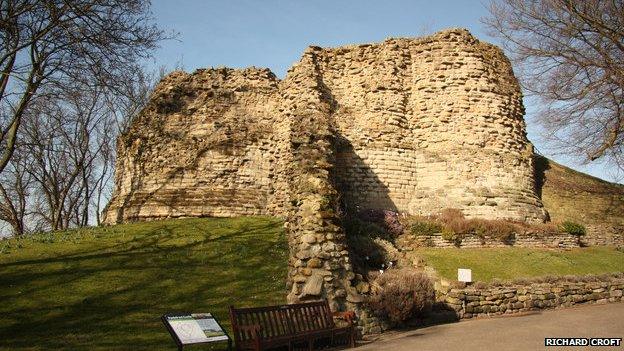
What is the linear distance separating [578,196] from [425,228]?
10.3 metres

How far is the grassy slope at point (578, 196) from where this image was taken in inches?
918

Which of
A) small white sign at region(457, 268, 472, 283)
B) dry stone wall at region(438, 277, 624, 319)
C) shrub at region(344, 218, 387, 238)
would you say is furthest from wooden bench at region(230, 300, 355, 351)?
shrub at region(344, 218, 387, 238)

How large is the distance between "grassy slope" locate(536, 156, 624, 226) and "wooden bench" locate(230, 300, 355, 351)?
638 inches

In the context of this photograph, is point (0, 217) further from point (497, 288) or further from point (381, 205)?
point (497, 288)

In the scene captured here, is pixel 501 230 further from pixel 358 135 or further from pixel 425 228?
pixel 358 135

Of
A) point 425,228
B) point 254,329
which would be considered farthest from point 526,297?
point 254,329

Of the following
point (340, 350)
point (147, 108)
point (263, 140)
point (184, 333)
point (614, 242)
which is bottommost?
point (340, 350)

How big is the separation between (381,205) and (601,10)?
10.3 meters

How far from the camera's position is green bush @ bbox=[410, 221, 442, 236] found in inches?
757

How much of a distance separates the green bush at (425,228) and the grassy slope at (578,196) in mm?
6839

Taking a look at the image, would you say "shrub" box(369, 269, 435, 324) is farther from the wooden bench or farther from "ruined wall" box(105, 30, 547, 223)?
"ruined wall" box(105, 30, 547, 223)

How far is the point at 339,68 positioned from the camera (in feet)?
76.1

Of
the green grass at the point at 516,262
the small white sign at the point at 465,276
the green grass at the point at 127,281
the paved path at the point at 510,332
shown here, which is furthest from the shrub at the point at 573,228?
the green grass at the point at 127,281

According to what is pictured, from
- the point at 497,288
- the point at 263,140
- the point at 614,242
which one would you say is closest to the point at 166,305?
the point at 497,288
